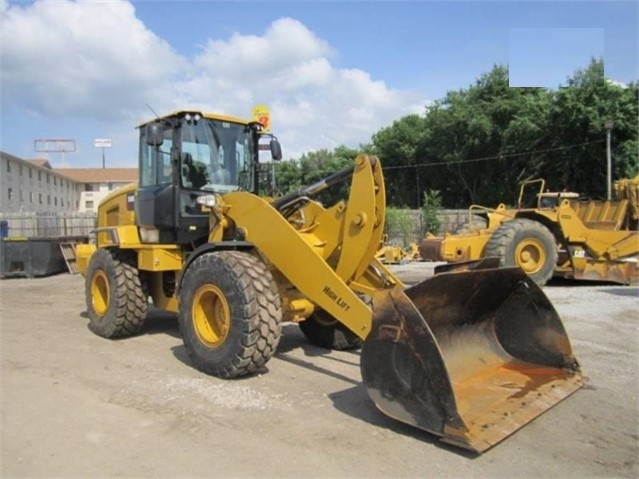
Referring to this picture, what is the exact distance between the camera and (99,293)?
770 centimetres

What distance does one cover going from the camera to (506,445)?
12.6 ft

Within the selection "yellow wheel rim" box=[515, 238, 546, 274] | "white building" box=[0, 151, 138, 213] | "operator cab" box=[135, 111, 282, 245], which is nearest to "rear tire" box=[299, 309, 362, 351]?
"operator cab" box=[135, 111, 282, 245]

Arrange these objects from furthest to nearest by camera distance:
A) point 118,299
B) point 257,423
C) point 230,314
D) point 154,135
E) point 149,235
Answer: point 149,235 → point 118,299 → point 154,135 → point 230,314 → point 257,423

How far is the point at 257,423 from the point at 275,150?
3986 mm

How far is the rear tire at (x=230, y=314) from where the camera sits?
5137mm

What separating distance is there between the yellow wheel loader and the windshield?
6014mm

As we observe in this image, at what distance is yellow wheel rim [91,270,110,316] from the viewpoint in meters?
7.58

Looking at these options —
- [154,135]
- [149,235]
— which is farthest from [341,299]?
[149,235]

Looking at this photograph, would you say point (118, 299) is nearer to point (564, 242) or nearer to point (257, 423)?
point (257, 423)

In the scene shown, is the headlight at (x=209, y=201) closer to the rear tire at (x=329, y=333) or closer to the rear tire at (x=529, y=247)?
the rear tire at (x=329, y=333)

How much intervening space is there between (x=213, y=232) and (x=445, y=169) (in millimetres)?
33825

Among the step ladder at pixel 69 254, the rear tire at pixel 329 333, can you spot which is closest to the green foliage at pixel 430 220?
the step ladder at pixel 69 254

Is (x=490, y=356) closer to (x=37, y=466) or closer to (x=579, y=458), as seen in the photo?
(x=579, y=458)

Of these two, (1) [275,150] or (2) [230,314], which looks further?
(1) [275,150]
